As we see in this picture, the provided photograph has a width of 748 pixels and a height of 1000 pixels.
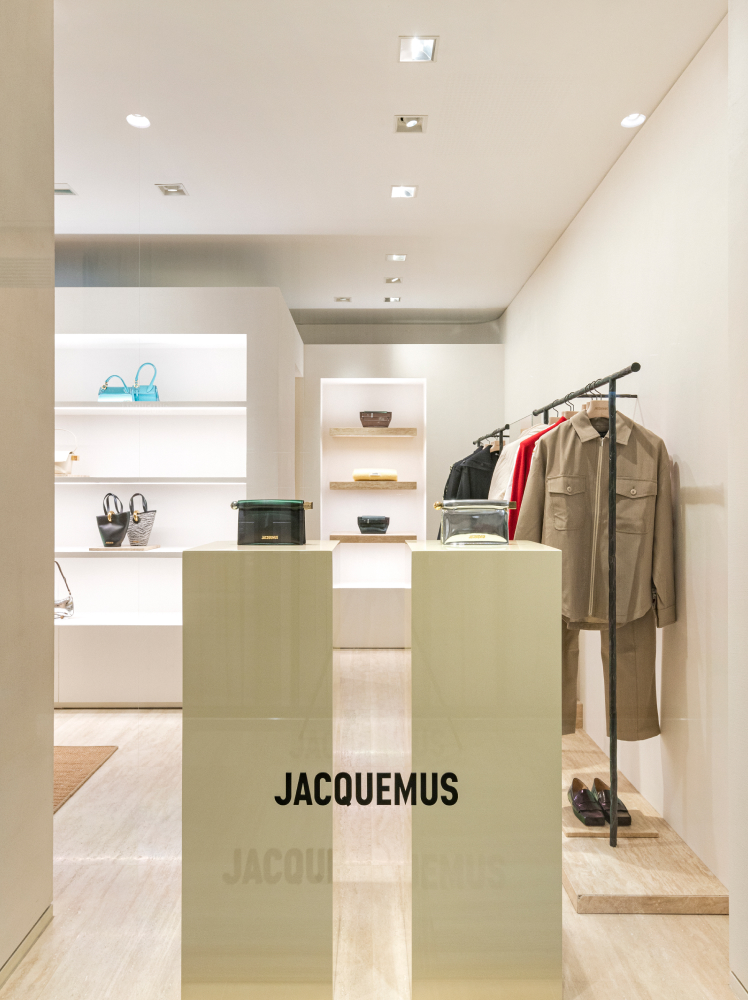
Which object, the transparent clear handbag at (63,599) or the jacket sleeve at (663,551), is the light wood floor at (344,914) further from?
the jacket sleeve at (663,551)

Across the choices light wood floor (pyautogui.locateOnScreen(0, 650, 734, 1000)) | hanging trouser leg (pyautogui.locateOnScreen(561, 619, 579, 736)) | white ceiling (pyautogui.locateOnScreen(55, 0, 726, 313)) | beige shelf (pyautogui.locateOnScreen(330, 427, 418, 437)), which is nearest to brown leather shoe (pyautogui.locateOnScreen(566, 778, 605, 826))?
hanging trouser leg (pyautogui.locateOnScreen(561, 619, 579, 736))

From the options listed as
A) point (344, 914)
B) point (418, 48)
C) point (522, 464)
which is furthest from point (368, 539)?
point (418, 48)

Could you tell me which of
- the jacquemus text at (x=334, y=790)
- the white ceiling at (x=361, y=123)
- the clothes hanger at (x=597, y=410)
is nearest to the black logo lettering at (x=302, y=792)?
the jacquemus text at (x=334, y=790)

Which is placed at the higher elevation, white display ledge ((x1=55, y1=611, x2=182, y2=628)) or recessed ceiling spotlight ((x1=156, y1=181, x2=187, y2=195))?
recessed ceiling spotlight ((x1=156, y1=181, x2=187, y2=195))

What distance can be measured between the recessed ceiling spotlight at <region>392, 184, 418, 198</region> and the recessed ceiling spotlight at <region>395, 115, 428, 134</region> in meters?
0.28

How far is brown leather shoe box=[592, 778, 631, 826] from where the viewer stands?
2.38 meters

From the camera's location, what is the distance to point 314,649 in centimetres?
170

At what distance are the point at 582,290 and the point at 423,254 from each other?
76 cm

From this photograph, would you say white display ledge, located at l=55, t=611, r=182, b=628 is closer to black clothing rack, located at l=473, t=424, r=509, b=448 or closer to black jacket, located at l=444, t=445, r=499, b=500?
black jacket, located at l=444, t=445, r=499, b=500

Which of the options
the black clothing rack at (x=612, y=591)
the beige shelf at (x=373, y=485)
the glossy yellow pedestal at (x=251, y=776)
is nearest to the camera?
the glossy yellow pedestal at (x=251, y=776)

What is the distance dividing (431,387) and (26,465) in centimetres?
139

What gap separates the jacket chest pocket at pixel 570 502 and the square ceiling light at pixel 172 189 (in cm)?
191

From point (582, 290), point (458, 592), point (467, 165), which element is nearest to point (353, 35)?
point (467, 165)

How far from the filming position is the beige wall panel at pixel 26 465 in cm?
179
